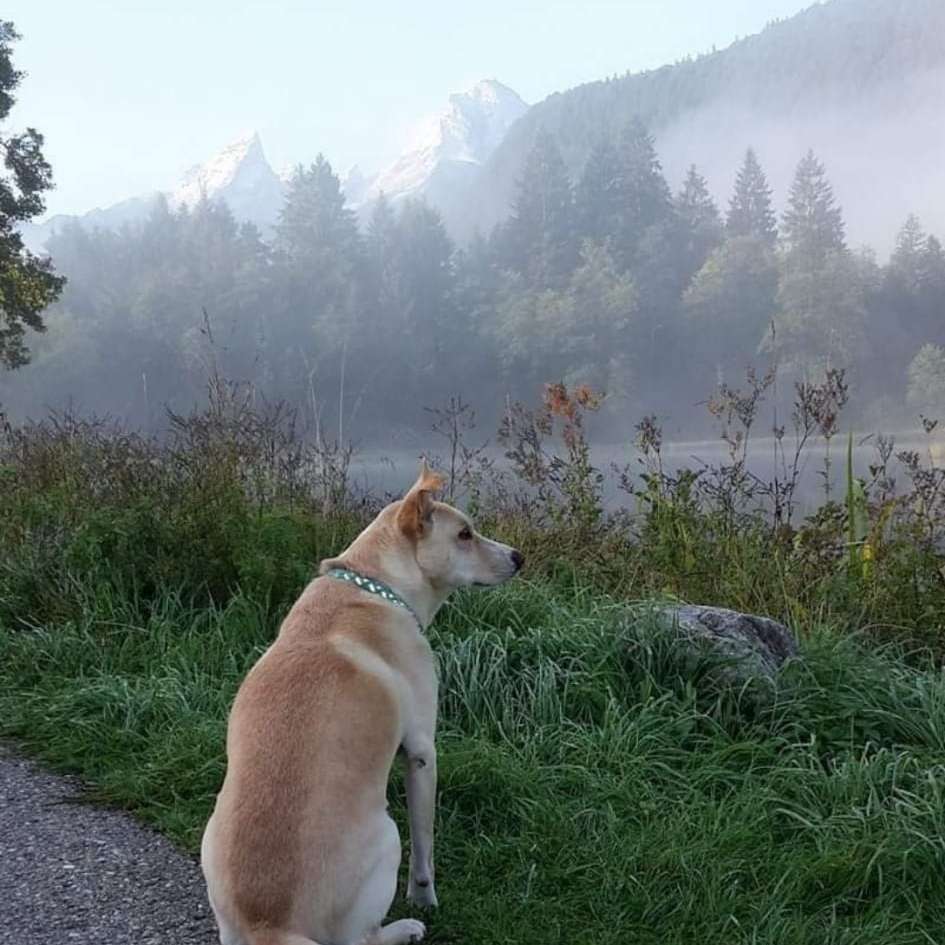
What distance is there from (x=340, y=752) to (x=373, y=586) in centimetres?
75

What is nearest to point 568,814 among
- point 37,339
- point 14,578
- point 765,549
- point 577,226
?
point 765,549

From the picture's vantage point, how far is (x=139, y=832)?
12.4 feet

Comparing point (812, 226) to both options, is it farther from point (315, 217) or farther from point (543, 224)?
point (315, 217)

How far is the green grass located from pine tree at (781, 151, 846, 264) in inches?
1000

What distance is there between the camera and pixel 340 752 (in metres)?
2.70

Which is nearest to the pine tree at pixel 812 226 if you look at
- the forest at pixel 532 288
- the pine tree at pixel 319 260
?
the forest at pixel 532 288

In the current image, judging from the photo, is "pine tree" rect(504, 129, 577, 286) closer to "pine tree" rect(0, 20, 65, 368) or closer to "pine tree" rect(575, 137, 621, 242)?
"pine tree" rect(575, 137, 621, 242)

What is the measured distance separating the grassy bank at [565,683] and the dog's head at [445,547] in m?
0.81

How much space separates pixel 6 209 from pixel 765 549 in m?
19.4

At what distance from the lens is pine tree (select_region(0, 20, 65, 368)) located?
821 inches

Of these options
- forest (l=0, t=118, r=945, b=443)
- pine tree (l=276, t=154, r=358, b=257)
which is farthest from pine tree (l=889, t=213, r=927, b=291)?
pine tree (l=276, t=154, r=358, b=257)

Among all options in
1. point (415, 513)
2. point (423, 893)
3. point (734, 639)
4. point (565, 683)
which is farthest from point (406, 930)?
point (734, 639)

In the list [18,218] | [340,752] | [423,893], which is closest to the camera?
[340,752]

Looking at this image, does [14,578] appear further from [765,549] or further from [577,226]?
[577,226]
